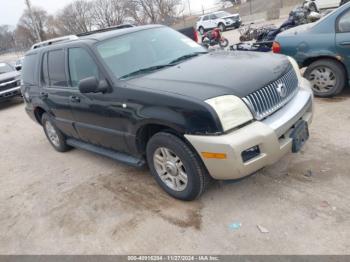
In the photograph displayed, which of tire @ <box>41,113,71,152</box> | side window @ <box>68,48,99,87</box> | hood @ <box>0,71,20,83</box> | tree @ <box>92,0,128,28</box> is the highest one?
tree @ <box>92,0,128,28</box>

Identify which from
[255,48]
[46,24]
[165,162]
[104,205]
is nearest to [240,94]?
[165,162]

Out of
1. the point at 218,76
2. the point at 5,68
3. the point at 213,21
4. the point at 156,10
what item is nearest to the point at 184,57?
the point at 218,76

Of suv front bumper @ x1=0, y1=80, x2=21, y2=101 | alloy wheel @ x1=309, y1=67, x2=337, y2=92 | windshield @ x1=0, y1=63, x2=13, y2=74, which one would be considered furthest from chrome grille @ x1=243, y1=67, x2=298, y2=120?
windshield @ x1=0, y1=63, x2=13, y2=74

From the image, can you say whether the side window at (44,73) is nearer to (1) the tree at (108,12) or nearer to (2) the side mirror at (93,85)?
(2) the side mirror at (93,85)

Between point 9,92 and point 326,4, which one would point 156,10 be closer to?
point 326,4

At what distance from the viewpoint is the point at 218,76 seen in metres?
3.41

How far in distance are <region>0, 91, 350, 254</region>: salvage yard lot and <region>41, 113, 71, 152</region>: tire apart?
81 cm

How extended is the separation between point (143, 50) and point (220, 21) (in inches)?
1055

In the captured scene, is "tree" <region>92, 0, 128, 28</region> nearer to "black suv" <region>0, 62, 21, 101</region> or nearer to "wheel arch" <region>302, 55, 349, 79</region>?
"black suv" <region>0, 62, 21, 101</region>

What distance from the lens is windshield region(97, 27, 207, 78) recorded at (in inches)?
156

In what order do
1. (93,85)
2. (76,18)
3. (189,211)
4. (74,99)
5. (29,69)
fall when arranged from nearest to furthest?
(189,211) → (93,85) → (74,99) → (29,69) → (76,18)

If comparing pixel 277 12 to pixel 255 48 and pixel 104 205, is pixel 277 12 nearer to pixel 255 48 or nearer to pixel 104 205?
pixel 255 48

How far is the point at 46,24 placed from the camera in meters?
72.6

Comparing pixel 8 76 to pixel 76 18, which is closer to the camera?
pixel 8 76
